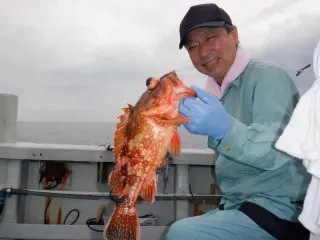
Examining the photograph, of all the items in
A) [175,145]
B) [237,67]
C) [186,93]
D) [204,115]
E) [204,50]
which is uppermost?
[204,50]

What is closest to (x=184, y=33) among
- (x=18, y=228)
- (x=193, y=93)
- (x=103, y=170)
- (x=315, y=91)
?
(x=193, y=93)

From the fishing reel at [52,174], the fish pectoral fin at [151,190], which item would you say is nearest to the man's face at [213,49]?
the fish pectoral fin at [151,190]

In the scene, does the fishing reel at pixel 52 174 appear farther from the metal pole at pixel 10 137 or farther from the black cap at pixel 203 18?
the black cap at pixel 203 18

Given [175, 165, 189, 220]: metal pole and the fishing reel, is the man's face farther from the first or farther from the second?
the fishing reel


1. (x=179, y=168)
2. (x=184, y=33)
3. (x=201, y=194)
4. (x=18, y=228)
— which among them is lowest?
(x=18, y=228)

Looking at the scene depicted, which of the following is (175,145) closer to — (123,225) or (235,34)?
(123,225)

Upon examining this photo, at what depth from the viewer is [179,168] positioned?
6086 mm

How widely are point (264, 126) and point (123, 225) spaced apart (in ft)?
4.77

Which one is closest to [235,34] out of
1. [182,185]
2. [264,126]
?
[264,126]

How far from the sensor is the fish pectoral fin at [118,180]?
2883 millimetres

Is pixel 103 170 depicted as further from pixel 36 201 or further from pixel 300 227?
pixel 300 227

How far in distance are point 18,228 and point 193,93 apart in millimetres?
4541

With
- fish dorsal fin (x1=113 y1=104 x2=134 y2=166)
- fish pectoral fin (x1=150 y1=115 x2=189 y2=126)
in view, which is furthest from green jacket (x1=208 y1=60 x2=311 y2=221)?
fish dorsal fin (x1=113 y1=104 x2=134 y2=166)

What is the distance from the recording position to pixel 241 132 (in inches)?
105
